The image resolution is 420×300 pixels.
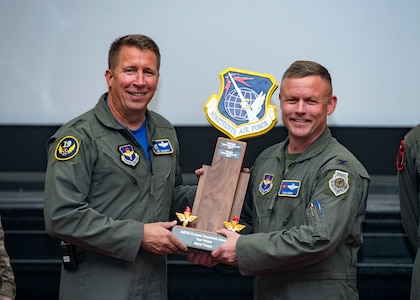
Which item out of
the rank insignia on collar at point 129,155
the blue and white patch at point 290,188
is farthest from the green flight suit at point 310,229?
the rank insignia on collar at point 129,155

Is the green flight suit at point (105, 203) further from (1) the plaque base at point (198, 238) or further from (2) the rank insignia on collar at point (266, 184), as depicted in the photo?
(2) the rank insignia on collar at point (266, 184)

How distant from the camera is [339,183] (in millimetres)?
2658

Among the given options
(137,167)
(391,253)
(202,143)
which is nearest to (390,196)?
(391,253)

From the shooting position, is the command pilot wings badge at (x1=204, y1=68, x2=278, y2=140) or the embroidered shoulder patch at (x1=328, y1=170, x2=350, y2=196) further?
the command pilot wings badge at (x1=204, y1=68, x2=278, y2=140)

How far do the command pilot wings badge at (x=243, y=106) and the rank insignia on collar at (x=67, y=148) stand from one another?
50cm

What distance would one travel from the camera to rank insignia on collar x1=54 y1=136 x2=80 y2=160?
2.71 meters

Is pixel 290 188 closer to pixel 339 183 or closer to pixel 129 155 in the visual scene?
pixel 339 183

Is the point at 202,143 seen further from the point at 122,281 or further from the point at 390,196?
the point at 122,281

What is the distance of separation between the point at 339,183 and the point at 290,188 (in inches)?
6.8

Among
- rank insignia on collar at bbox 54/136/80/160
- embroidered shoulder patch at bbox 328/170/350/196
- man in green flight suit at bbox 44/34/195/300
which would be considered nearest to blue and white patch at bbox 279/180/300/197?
embroidered shoulder patch at bbox 328/170/350/196

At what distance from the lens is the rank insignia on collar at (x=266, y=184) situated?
2.83 meters

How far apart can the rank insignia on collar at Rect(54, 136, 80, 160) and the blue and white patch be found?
2.24ft

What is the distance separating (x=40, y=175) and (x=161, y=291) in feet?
3.94

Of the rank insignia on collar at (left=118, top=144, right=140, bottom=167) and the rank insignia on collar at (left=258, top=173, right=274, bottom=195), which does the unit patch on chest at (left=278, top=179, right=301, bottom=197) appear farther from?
the rank insignia on collar at (left=118, top=144, right=140, bottom=167)
